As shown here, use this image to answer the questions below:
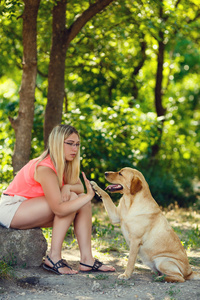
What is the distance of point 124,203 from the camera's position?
14.1 feet

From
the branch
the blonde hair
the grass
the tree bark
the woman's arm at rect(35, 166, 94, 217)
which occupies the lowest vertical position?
the grass

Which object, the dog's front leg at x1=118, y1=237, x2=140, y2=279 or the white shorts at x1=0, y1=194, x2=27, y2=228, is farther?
the white shorts at x1=0, y1=194, x2=27, y2=228

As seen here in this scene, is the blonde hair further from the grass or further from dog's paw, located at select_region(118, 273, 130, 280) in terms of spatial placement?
the grass

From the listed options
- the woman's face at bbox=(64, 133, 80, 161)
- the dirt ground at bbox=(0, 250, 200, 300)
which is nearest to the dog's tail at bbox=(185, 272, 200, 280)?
the dirt ground at bbox=(0, 250, 200, 300)

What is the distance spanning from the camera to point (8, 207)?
4.16m

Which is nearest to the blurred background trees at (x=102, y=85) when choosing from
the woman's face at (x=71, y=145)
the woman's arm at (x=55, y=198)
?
the woman's face at (x=71, y=145)

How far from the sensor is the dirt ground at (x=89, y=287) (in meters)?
3.45

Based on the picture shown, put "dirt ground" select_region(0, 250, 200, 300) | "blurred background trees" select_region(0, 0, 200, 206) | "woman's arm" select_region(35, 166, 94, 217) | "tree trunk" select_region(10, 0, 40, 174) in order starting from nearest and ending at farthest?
"dirt ground" select_region(0, 250, 200, 300)
"woman's arm" select_region(35, 166, 94, 217)
"tree trunk" select_region(10, 0, 40, 174)
"blurred background trees" select_region(0, 0, 200, 206)

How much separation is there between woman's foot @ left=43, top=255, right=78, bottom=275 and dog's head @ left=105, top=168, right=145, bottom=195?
2.95 ft

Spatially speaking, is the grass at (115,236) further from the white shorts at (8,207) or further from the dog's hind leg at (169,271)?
the white shorts at (8,207)

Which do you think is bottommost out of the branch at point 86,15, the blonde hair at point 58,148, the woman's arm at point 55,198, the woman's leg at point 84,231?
the woman's leg at point 84,231

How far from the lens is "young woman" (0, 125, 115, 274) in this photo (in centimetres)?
402

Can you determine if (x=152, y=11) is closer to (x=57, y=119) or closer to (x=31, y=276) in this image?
(x=57, y=119)

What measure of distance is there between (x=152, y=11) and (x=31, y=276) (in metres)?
4.96
